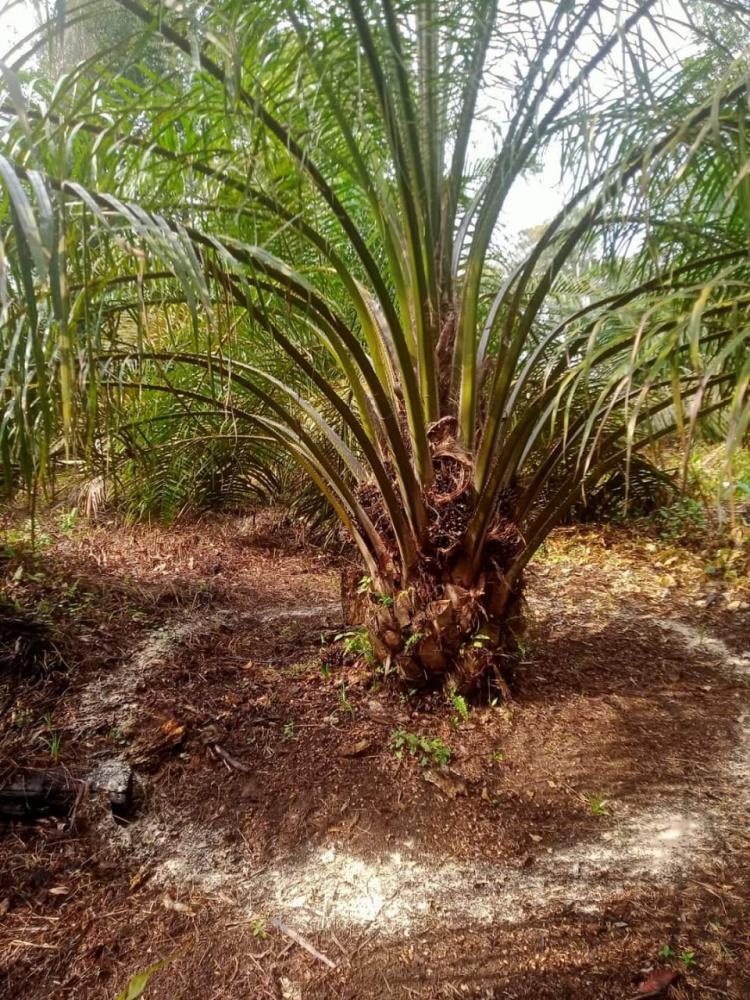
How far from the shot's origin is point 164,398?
2.54 metres

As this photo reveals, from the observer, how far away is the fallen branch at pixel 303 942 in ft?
4.40

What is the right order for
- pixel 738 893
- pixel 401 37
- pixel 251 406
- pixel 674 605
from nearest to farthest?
1. pixel 738 893
2. pixel 401 37
3. pixel 251 406
4. pixel 674 605

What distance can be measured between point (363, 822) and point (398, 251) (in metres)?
1.75

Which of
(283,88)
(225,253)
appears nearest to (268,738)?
(225,253)

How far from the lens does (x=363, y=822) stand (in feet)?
5.65

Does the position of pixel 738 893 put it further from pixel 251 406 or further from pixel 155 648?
pixel 251 406

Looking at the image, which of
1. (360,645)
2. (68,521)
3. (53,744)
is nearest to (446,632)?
(360,645)

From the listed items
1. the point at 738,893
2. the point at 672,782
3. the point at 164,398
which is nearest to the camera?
the point at 738,893

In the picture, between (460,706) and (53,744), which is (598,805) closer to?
(460,706)

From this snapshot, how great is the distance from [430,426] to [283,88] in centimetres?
107

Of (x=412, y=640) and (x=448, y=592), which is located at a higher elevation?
(x=448, y=592)

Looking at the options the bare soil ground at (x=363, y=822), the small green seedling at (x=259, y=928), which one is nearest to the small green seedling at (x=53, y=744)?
the bare soil ground at (x=363, y=822)

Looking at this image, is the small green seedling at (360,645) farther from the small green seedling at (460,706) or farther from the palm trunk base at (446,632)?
the small green seedling at (460,706)

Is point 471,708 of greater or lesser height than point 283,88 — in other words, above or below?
below
